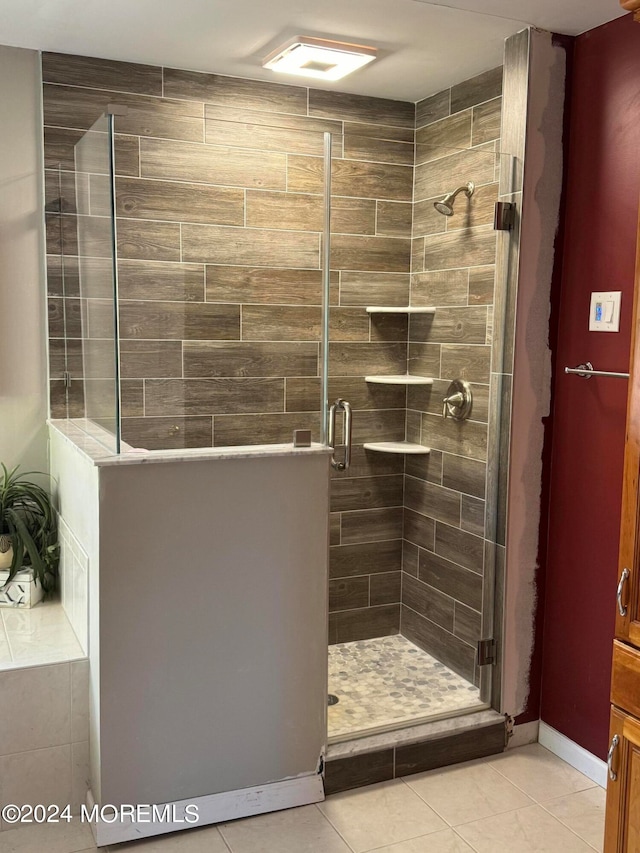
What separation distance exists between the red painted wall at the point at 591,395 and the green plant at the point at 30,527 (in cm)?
178

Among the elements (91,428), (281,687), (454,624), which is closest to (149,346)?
(91,428)

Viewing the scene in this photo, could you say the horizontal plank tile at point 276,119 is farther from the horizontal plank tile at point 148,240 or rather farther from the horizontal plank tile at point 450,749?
the horizontal plank tile at point 450,749


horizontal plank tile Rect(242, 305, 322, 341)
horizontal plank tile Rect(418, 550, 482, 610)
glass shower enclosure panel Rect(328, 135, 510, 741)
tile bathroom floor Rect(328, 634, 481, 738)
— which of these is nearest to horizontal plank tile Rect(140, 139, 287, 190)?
horizontal plank tile Rect(242, 305, 322, 341)

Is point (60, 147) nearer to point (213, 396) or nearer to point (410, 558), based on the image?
point (213, 396)

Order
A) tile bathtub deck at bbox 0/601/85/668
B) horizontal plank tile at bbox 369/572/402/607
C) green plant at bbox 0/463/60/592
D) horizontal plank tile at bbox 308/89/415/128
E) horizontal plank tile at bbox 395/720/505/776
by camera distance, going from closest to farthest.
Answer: tile bathtub deck at bbox 0/601/85/668 → horizontal plank tile at bbox 395/720/505/776 → green plant at bbox 0/463/60/592 → horizontal plank tile at bbox 308/89/415/128 → horizontal plank tile at bbox 369/572/402/607

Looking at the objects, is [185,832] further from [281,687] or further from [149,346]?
[149,346]

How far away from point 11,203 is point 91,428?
3.24ft

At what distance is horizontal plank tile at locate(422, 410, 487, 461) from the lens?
10.1ft

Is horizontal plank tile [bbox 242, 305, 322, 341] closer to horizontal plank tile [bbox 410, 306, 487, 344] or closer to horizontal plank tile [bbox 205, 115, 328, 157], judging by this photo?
horizontal plank tile [bbox 205, 115, 328, 157]

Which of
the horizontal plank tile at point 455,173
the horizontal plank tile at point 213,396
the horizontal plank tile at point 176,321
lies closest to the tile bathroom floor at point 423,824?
the horizontal plank tile at point 213,396

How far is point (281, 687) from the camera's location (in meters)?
2.51

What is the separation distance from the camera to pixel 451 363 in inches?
127

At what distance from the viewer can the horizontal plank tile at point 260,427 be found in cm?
236

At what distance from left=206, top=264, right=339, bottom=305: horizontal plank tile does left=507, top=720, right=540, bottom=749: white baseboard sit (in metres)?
1.69
